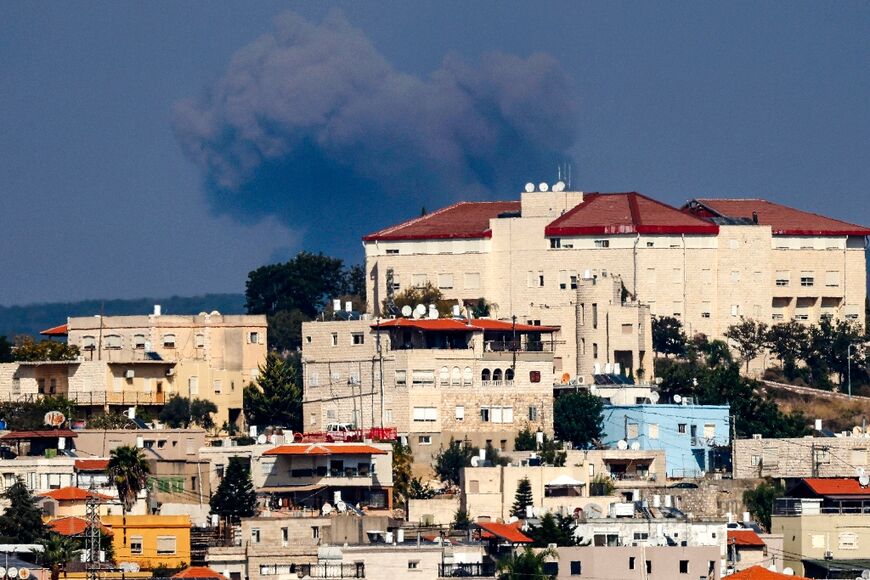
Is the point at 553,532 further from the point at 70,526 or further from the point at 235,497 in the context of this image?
the point at 70,526

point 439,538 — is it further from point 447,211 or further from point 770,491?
point 447,211

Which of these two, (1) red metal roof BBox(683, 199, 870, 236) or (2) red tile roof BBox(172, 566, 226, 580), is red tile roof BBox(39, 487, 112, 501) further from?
(1) red metal roof BBox(683, 199, 870, 236)

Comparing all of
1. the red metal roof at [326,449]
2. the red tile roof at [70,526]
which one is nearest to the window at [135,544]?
the red tile roof at [70,526]

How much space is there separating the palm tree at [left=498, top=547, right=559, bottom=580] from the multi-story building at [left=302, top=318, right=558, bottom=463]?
20.6 meters

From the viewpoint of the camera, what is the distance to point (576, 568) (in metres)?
76.2

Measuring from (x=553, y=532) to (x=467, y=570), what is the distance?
2.59 metres

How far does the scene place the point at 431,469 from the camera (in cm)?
9556

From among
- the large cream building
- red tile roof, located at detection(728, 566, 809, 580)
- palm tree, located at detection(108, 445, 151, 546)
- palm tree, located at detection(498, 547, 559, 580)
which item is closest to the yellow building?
palm tree, located at detection(108, 445, 151, 546)

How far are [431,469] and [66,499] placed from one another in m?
15.0

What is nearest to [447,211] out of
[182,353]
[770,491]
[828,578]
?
[182,353]

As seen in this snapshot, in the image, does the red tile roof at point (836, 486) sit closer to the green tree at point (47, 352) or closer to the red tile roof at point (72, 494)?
the red tile roof at point (72, 494)

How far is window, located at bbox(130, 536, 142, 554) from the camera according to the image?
81.1 meters

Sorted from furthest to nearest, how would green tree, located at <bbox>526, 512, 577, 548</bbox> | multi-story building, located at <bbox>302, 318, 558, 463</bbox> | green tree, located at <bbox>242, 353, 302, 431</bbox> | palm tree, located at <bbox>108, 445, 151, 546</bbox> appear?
green tree, located at <bbox>242, 353, 302, 431</bbox> → multi-story building, located at <bbox>302, 318, 558, 463</bbox> → palm tree, located at <bbox>108, 445, 151, 546</bbox> → green tree, located at <bbox>526, 512, 577, 548</bbox>

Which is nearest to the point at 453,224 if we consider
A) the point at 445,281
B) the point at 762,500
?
the point at 445,281
